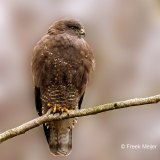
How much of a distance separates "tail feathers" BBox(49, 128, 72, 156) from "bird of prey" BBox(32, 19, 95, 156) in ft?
2.17

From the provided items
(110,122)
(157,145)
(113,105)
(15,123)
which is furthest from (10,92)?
(113,105)

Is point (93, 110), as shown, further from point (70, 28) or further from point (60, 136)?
point (60, 136)

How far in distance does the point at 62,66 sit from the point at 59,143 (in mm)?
1467

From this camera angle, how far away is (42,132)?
706 cm

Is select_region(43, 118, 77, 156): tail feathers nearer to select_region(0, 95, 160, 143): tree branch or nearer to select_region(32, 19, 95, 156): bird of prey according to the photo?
select_region(32, 19, 95, 156): bird of prey

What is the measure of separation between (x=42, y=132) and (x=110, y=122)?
3.43 ft

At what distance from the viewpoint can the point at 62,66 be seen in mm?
5551

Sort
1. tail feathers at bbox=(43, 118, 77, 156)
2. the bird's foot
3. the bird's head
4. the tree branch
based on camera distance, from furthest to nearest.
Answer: tail feathers at bbox=(43, 118, 77, 156), the bird's head, the bird's foot, the tree branch

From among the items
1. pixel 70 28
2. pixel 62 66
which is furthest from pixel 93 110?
pixel 70 28

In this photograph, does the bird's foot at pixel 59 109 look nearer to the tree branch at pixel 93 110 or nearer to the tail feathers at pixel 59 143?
the tree branch at pixel 93 110

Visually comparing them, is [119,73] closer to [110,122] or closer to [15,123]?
[110,122]

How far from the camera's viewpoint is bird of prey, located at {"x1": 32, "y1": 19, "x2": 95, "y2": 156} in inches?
219

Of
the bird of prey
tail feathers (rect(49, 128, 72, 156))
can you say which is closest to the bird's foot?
the bird of prey

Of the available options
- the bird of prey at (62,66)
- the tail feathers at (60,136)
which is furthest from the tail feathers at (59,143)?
the bird of prey at (62,66)
